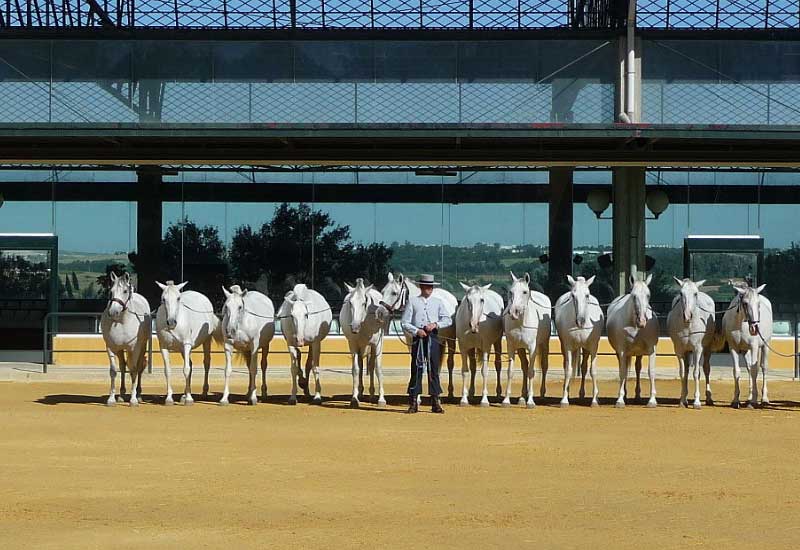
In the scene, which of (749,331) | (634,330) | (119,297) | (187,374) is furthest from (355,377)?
(749,331)

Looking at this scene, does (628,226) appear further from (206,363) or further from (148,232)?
(148,232)

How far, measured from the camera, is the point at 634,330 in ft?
68.5

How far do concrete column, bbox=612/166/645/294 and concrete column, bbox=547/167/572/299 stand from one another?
3.66ft

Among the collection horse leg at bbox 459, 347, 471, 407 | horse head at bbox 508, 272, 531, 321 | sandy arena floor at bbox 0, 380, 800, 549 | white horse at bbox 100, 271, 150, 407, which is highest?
horse head at bbox 508, 272, 531, 321

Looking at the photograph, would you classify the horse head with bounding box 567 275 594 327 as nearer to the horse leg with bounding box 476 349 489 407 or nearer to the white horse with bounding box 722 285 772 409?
the horse leg with bounding box 476 349 489 407

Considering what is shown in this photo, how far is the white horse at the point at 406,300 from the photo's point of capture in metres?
21.0

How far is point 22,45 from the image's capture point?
2750cm

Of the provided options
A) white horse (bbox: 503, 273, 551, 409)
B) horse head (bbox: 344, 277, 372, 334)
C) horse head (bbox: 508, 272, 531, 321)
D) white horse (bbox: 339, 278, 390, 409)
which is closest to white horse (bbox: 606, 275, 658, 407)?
white horse (bbox: 503, 273, 551, 409)

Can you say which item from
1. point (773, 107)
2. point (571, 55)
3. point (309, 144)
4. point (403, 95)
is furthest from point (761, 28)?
point (309, 144)

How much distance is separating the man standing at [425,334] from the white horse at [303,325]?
5.77 ft

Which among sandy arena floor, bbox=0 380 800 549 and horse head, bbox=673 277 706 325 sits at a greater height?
horse head, bbox=673 277 706 325

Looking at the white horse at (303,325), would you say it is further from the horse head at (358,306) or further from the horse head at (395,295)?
the horse head at (395,295)

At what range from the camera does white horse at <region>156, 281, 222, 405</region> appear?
20.7 metres

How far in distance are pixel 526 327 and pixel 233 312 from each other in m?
4.44
